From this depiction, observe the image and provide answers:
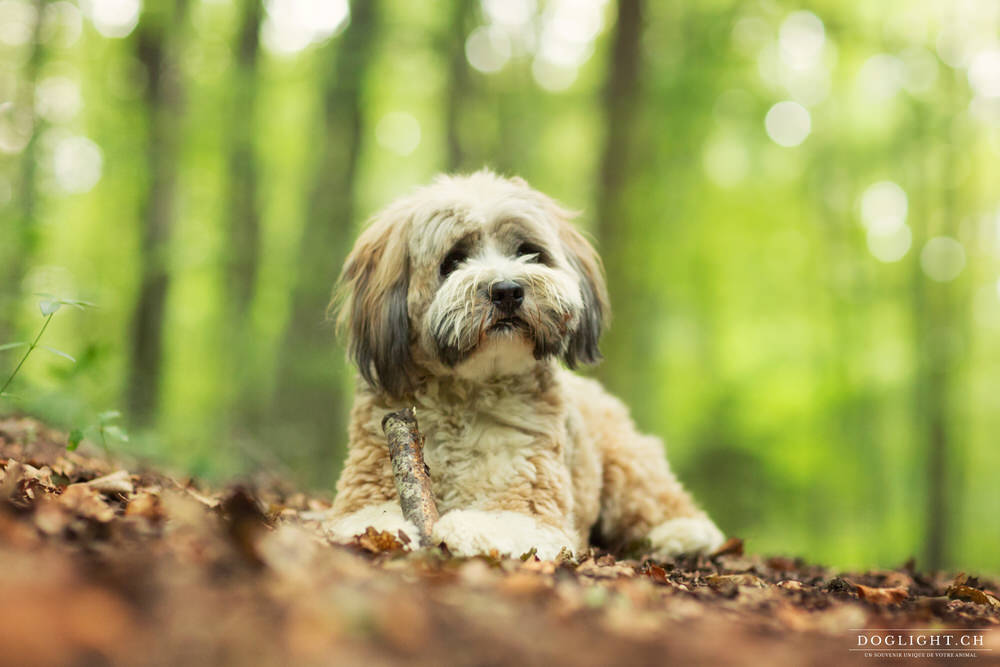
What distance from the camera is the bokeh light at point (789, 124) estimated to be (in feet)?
54.4

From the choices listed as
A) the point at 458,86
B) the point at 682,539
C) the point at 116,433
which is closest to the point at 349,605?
the point at 116,433

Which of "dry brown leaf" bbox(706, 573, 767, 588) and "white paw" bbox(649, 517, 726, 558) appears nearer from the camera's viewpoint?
"dry brown leaf" bbox(706, 573, 767, 588)

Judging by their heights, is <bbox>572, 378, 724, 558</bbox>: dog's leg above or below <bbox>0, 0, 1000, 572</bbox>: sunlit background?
below

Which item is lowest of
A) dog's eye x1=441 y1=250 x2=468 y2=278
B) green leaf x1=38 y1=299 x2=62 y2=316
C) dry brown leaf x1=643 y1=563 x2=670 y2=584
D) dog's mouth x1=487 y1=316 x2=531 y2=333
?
dry brown leaf x1=643 y1=563 x2=670 y2=584

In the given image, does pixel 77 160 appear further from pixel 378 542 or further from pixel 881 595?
pixel 881 595

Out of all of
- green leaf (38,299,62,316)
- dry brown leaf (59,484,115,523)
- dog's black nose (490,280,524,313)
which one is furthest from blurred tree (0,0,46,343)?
dog's black nose (490,280,524,313)

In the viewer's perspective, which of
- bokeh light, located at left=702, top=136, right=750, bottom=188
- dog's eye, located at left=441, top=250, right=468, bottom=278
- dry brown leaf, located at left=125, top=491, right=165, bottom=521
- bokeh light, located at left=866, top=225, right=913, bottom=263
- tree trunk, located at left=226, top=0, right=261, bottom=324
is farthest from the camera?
bokeh light, located at left=866, top=225, right=913, bottom=263

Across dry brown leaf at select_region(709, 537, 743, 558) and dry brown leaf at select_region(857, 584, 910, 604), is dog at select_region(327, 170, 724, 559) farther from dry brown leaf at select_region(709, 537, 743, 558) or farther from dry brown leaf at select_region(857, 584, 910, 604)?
dry brown leaf at select_region(857, 584, 910, 604)

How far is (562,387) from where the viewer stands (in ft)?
14.4

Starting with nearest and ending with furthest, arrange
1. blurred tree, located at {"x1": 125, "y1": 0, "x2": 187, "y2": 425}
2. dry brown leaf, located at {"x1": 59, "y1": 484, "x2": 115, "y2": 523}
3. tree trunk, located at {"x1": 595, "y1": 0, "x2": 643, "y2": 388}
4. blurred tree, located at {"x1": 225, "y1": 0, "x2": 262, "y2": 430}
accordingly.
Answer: dry brown leaf, located at {"x1": 59, "y1": 484, "x2": 115, "y2": 523} < tree trunk, located at {"x1": 595, "y1": 0, "x2": 643, "y2": 388} < blurred tree, located at {"x1": 125, "y1": 0, "x2": 187, "y2": 425} < blurred tree, located at {"x1": 225, "y1": 0, "x2": 262, "y2": 430}

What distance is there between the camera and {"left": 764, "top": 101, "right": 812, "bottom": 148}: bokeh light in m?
16.6

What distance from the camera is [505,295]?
3777 millimetres

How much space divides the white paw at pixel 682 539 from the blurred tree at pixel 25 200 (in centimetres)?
448

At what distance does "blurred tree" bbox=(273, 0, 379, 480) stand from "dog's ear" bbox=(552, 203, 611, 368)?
5.44 metres
